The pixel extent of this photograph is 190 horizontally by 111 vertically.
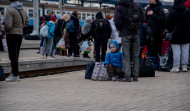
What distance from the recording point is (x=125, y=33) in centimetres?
834

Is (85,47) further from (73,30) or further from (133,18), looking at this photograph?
(133,18)

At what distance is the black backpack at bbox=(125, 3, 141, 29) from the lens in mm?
8211

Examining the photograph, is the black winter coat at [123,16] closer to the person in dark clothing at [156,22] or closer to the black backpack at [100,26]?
the person in dark clothing at [156,22]

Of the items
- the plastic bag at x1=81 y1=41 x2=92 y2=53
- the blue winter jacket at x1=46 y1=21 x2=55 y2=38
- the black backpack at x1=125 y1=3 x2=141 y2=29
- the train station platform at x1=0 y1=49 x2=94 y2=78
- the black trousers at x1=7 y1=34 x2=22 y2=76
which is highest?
the black backpack at x1=125 y1=3 x2=141 y2=29

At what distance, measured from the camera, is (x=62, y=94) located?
253 inches

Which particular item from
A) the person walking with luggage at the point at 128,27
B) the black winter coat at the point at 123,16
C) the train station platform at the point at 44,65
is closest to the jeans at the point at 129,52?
the person walking with luggage at the point at 128,27

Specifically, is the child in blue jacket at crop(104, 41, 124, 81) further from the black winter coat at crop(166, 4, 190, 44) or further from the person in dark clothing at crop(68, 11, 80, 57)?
the person in dark clothing at crop(68, 11, 80, 57)

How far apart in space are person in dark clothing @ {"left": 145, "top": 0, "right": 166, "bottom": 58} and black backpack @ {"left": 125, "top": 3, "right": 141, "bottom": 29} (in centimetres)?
282

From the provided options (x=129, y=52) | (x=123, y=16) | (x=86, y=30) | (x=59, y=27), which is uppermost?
(x=123, y=16)

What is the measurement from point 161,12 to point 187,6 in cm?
110

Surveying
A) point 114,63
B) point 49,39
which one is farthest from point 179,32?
point 49,39

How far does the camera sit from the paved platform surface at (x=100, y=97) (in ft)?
17.1

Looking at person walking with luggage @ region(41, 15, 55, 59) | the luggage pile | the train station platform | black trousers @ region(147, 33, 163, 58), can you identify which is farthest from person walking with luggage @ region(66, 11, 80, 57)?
the luggage pile

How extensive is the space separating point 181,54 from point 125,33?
2.88 metres
